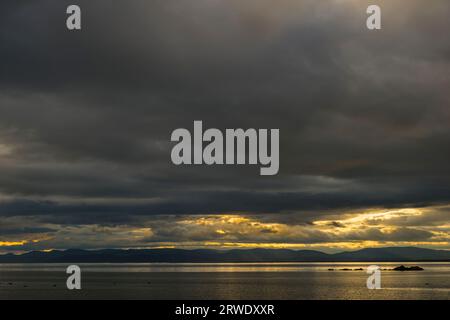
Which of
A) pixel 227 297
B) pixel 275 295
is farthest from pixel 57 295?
pixel 275 295

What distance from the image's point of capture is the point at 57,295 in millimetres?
162750
